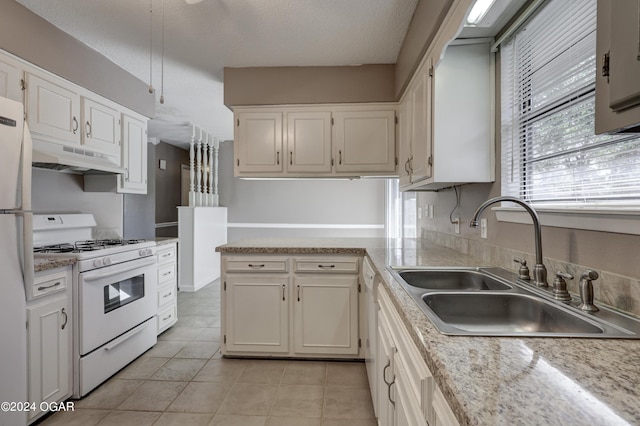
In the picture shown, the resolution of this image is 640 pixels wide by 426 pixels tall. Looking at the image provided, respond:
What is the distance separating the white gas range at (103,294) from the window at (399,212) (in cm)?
271

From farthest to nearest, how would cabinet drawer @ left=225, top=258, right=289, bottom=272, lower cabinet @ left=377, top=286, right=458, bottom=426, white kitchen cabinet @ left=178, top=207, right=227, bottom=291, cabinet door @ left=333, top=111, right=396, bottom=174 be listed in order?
1. white kitchen cabinet @ left=178, top=207, right=227, bottom=291
2. cabinet door @ left=333, top=111, right=396, bottom=174
3. cabinet drawer @ left=225, top=258, right=289, bottom=272
4. lower cabinet @ left=377, top=286, right=458, bottom=426

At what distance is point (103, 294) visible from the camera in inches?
88.6

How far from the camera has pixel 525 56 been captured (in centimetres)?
158

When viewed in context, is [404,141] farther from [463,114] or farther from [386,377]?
[386,377]

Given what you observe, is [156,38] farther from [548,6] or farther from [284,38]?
[548,6]

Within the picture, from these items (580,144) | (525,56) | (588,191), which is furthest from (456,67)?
(588,191)

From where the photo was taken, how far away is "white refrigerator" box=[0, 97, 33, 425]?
1518mm

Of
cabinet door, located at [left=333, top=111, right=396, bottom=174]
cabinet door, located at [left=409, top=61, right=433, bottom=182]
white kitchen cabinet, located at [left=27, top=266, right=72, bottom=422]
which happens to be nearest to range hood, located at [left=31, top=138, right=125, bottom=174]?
white kitchen cabinet, located at [left=27, top=266, right=72, bottom=422]

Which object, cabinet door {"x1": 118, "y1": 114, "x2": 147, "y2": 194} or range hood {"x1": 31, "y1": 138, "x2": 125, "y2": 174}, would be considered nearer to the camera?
range hood {"x1": 31, "y1": 138, "x2": 125, "y2": 174}

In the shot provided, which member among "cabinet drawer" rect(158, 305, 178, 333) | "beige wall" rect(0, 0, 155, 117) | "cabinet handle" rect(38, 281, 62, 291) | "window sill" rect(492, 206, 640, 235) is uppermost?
"beige wall" rect(0, 0, 155, 117)

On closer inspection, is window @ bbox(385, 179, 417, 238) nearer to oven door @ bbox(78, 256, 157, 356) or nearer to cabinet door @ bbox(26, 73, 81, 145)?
oven door @ bbox(78, 256, 157, 356)

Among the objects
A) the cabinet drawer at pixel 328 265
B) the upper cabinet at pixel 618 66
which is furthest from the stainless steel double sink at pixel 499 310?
the cabinet drawer at pixel 328 265

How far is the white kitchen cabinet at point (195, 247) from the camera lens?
482 centimetres

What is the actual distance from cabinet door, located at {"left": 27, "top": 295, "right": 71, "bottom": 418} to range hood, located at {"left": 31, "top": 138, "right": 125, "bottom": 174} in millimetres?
893
